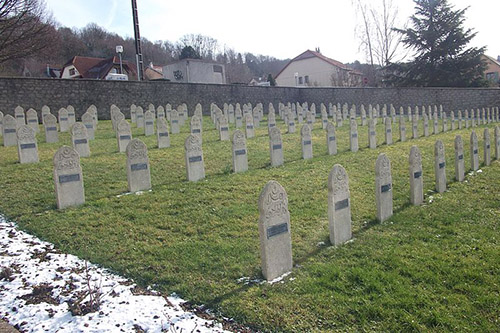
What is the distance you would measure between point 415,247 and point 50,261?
4.50 metres

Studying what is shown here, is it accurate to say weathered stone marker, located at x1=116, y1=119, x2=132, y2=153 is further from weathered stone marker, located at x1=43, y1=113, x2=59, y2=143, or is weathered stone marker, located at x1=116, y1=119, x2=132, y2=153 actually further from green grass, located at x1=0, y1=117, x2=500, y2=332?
weathered stone marker, located at x1=43, y1=113, x2=59, y2=143

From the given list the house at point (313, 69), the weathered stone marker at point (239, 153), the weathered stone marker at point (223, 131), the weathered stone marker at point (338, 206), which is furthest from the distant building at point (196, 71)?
the weathered stone marker at point (338, 206)

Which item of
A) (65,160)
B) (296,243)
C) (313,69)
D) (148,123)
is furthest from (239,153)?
(313,69)

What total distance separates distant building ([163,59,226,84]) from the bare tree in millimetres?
13136

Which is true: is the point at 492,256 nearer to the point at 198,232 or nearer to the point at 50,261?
the point at 198,232

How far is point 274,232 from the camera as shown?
4305 mm

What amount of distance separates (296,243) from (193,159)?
3651 millimetres

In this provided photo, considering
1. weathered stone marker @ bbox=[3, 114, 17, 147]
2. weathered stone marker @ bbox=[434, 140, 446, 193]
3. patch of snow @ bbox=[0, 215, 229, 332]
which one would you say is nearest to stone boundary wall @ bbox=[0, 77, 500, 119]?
weathered stone marker @ bbox=[3, 114, 17, 147]

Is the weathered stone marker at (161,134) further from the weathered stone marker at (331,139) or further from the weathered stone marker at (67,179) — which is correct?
the weathered stone marker at (67,179)

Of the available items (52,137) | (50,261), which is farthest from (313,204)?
(52,137)

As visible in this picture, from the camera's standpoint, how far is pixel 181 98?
2464cm

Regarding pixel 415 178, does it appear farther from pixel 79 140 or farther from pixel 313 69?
pixel 313 69

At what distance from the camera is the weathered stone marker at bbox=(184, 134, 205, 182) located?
26.3 feet

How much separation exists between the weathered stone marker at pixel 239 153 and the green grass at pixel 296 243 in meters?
0.30
